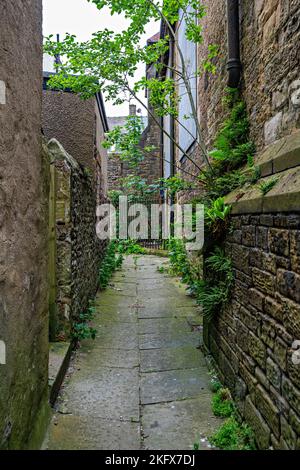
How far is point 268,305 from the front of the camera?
1.92m

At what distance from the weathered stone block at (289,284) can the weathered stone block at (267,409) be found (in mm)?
625

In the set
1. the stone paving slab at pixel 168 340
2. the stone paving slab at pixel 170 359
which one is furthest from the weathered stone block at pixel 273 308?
the stone paving slab at pixel 168 340

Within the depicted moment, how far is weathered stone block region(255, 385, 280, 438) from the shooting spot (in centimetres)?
176

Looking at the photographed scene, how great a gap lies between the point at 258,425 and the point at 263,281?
2.74 feet

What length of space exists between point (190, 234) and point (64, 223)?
130 centimetres

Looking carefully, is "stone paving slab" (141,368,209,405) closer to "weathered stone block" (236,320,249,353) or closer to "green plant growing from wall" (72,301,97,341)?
"weathered stone block" (236,320,249,353)

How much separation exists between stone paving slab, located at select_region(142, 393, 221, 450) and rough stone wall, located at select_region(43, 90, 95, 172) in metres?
3.71

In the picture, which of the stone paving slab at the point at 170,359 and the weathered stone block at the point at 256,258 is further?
the stone paving slab at the point at 170,359

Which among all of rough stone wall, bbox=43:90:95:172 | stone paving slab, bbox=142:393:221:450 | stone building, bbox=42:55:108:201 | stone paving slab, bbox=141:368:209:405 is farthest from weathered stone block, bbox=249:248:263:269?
rough stone wall, bbox=43:90:95:172

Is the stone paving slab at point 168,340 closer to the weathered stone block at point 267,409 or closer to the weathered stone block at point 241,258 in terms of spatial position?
the weathered stone block at point 241,258

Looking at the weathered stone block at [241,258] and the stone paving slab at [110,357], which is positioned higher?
the weathered stone block at [241,258]

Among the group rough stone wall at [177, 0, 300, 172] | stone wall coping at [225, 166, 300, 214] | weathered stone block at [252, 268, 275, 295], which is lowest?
weathered stone block at [252, 268, 275, 295]

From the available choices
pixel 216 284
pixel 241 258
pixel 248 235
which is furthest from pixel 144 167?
pixel 248 235

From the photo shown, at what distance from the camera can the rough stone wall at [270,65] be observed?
83.9 inches
